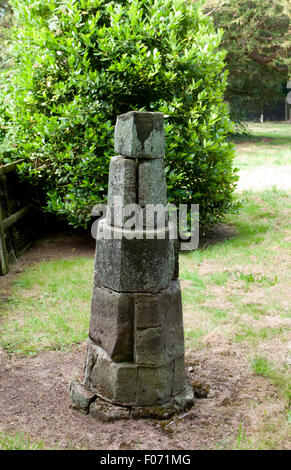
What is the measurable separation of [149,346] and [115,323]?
33cm

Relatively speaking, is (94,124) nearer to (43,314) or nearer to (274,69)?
(43,314)

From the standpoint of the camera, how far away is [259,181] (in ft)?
42.9

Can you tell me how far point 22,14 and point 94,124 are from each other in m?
2.47

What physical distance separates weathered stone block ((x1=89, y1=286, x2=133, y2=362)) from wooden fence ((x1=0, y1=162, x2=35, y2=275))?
377 centimetres

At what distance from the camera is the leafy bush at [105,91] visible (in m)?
7.22

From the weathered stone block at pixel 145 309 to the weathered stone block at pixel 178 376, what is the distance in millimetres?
520

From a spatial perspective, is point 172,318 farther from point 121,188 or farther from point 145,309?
point 121,188

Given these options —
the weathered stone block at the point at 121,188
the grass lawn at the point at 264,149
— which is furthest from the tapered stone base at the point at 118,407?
the grass lawn at the point at 264,149

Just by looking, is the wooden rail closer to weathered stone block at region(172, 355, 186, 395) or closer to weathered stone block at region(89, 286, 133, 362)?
weathered stone block at region(89, 286, 133, 362)

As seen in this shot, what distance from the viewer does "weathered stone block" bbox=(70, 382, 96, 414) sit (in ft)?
12.9

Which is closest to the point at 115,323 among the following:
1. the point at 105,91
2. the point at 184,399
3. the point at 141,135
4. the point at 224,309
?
the point at 184,399

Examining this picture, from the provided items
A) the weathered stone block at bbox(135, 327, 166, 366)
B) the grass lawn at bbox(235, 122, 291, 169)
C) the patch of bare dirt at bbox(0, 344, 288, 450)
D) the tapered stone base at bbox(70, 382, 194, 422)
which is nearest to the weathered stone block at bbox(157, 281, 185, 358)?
the weathered stone block at bbox(135, 327, 166, 366)

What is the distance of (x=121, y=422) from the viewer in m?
3.73

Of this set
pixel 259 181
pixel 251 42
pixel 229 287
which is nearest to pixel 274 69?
pixel 251 42
